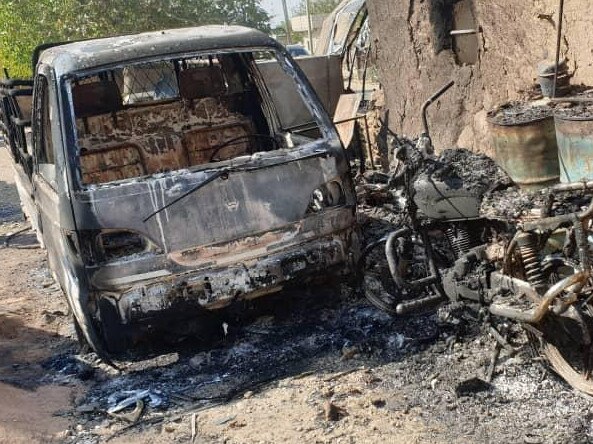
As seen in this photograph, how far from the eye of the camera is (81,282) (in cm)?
425

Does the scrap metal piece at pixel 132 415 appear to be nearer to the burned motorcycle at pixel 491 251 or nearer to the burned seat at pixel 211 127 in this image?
the burned motorcycle at pixel 491 251

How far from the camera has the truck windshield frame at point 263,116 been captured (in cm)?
443

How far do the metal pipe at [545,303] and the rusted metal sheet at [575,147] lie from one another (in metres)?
1.10

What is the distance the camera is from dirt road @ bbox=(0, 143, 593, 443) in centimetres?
358

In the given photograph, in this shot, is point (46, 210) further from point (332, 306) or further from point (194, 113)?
point (332, 306)

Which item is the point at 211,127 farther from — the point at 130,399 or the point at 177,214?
the point at 130,399

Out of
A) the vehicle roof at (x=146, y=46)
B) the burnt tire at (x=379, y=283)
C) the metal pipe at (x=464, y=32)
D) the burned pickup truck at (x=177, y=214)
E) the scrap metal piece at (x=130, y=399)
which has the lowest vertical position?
the scrap metal piece at (x=130, y=399)

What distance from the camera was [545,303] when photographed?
3393 mm

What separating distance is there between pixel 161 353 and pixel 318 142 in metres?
1.78

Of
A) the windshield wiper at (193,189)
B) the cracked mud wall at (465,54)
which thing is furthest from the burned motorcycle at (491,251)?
the cracked mud wall at (465,54)

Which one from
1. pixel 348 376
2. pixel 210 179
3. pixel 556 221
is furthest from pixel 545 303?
pixel 210 179

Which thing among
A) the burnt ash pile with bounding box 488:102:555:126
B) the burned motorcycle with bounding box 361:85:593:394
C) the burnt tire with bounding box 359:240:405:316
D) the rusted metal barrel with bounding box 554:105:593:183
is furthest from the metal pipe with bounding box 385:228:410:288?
the rusted metal barrel with bounding box 554:105:593:183

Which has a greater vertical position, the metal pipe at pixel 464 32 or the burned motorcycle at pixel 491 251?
the metal pipe at pixel 464 32

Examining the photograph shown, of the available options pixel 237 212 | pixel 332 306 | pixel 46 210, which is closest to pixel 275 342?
pixel 332 306
